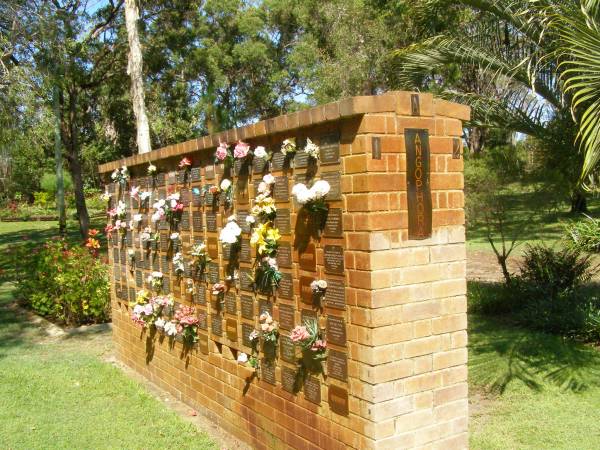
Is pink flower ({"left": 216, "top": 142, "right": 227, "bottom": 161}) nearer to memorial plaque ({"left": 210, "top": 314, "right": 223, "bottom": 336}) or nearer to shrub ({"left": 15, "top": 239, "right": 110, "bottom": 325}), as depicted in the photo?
memorial plaque ({"left": 210, "top": 314, "right": 223, "bottom": 336})

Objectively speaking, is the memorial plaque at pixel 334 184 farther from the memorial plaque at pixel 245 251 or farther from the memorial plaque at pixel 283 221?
the memorial plaque at pixel 245 251

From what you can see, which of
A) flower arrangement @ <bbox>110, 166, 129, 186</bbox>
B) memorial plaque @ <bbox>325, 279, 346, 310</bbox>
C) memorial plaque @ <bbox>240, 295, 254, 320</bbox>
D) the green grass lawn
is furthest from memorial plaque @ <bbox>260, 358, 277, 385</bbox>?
flower arrangement @ <bbox>110, 166, 129, 186</bbox>

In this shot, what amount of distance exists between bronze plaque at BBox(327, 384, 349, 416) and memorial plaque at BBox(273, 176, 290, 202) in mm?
1119

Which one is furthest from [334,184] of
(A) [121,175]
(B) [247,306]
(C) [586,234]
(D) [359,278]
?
(A) [121,175]

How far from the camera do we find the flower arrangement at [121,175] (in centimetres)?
623

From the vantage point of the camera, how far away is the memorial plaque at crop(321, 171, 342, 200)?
315 centimetres

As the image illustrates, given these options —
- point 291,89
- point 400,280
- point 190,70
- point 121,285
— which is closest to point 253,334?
point 400,280

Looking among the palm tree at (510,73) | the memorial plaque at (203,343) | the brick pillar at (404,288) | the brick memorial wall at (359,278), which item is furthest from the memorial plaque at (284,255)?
the palm tree at (510,73)

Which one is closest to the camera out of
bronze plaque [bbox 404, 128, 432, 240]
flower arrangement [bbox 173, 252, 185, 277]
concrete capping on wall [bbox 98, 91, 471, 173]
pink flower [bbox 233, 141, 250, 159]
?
concrete capping on wall [bbox 98, 91, 471, 173]

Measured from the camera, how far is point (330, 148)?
10.5 ft

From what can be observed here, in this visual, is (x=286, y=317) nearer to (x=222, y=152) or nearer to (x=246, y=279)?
(x=246, y=279)

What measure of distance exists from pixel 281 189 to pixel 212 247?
1.14 metres

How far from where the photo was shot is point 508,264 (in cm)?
1263

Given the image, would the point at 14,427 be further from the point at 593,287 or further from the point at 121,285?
the point at 593,287
